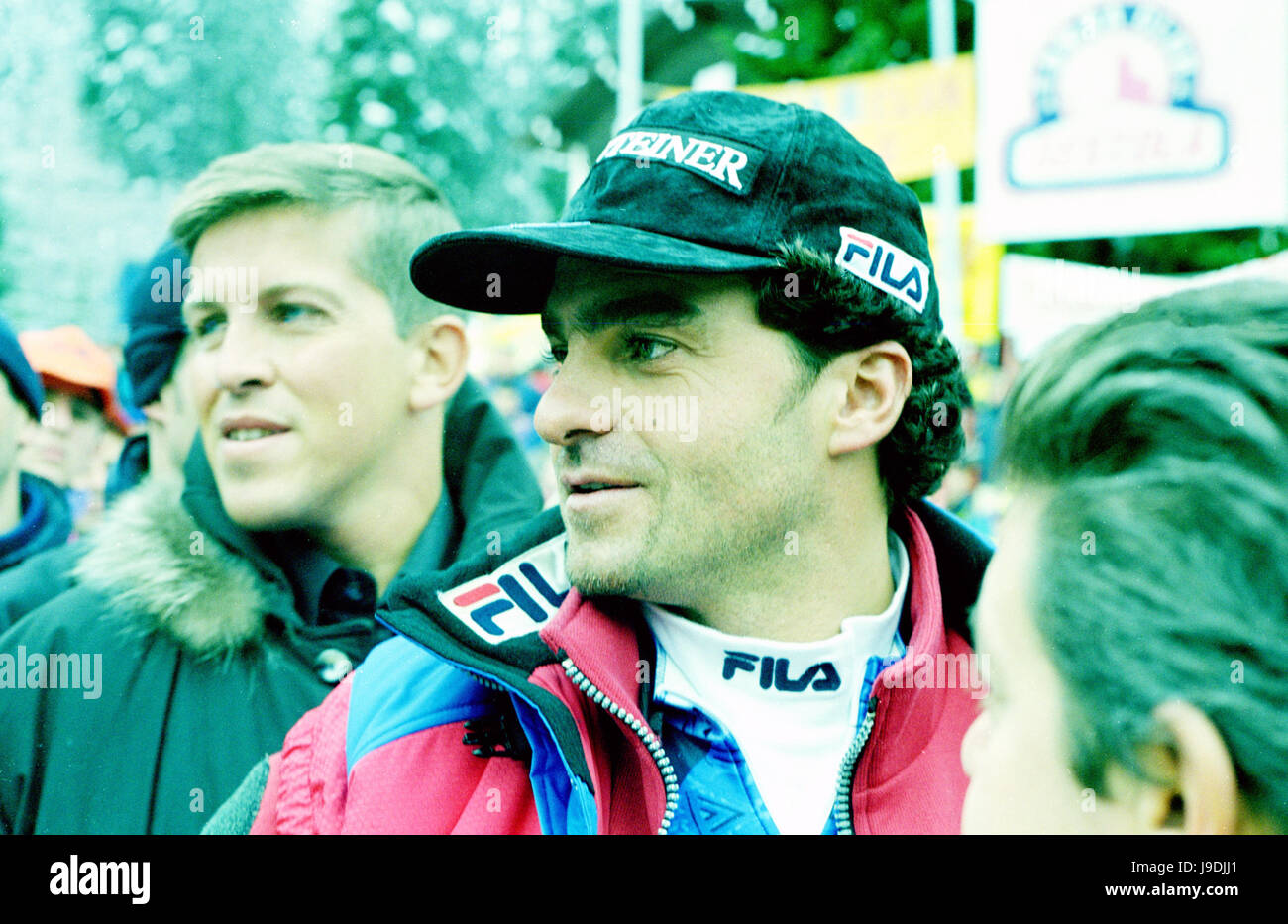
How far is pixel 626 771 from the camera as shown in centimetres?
152

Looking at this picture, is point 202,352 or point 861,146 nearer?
point 861,146

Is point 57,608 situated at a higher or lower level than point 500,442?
lower

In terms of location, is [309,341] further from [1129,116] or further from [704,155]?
[1129,116]

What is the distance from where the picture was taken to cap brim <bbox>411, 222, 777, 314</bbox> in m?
1.48

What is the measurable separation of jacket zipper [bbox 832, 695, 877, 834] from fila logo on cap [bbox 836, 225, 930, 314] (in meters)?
0.66

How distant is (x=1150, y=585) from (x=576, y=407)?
88 cm

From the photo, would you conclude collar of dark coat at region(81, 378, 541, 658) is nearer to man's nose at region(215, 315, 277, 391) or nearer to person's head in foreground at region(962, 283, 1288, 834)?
man's nose at region(215, 315, 277, 391)

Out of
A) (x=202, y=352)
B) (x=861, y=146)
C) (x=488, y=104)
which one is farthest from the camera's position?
(x=488, y=104)

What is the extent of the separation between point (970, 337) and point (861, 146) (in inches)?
199

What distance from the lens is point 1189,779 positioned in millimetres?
877

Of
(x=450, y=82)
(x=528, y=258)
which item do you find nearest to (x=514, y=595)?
(x=528, y=258)

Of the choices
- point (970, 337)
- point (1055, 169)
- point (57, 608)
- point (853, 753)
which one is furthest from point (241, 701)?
point (970, 337)
